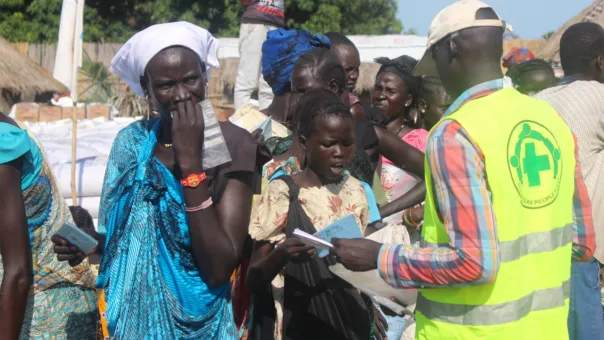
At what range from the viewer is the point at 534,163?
7.68 ft

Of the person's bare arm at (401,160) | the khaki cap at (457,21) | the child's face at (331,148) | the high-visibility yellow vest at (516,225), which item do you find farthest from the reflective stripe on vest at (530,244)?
the person's bare arm at (401,160)

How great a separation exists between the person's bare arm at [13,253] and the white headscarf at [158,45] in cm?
53

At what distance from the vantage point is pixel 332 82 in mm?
4363

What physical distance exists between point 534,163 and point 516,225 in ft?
0.63

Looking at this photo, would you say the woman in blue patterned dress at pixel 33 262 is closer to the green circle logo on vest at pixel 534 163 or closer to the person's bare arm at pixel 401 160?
the green circle logo on vest at pixel 534 163

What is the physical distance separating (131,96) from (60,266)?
14.7m

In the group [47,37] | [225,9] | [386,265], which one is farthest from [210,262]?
[47,37]

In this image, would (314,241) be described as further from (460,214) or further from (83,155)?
(83,155)

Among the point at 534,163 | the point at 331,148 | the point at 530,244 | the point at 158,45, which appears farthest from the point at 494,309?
the point at 158,45

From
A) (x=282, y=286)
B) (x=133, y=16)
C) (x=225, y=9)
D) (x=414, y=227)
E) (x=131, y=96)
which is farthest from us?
(x=133, y=16)

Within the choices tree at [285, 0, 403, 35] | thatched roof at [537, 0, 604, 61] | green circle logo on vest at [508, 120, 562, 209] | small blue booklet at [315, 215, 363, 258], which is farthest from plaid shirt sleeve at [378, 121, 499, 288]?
tree at [285, 0, 403, 35]

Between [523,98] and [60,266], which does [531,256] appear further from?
[60,266]

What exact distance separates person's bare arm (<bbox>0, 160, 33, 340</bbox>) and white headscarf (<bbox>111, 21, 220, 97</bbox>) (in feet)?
1.74

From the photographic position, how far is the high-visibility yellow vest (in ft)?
7.50
